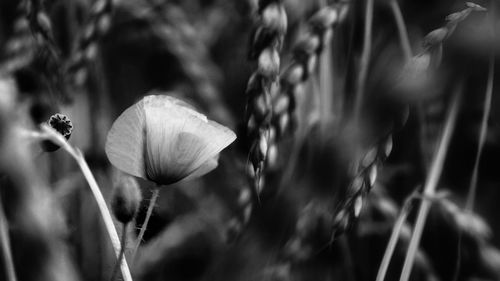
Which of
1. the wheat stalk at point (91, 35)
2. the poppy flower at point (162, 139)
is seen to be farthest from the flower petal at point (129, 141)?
the wheat stalk at point (91, 35)

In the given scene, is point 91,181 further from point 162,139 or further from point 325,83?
point 325,83

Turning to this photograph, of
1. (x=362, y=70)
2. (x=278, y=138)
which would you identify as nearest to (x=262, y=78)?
(x=278, y=138)

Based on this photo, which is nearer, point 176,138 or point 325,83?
point 176,138

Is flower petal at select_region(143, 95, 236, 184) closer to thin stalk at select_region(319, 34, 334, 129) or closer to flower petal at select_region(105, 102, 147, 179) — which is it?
flower petal at select_region(105, 102, 147, 179)

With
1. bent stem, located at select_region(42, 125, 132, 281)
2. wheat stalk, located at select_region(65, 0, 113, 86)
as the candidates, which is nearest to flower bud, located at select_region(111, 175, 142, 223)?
bent stem, located at select_region(42, 125, 132, 281)

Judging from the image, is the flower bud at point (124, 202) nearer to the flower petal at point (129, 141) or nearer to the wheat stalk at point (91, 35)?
the flower petal at point (129, 141)

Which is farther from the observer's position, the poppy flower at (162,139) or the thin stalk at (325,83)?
the thin stalk at (325,83)
